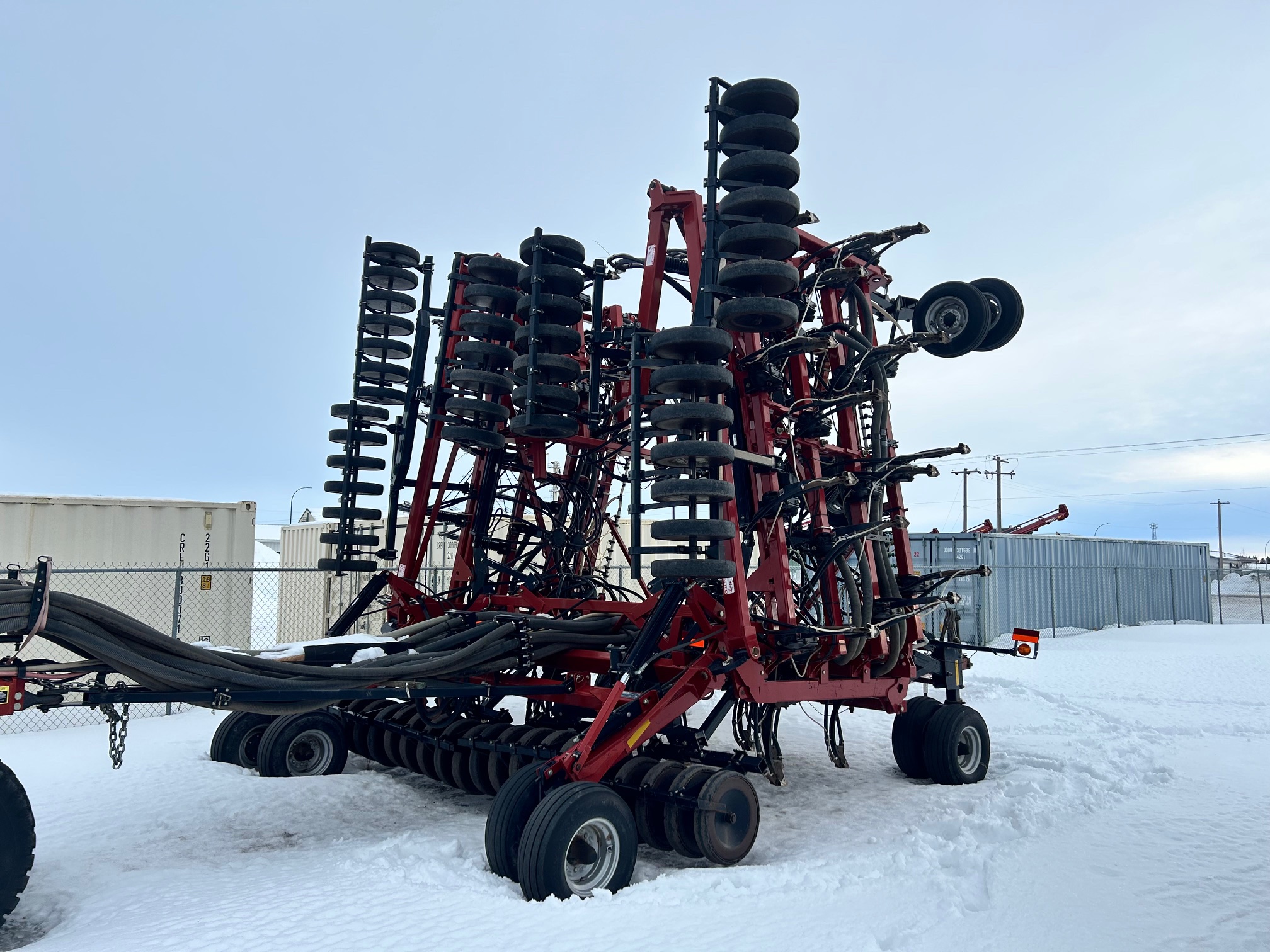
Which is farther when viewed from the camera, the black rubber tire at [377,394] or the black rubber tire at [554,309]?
the black rubber tire at [377,394]

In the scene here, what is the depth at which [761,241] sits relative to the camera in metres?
6.14

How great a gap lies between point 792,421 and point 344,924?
15.1 feet

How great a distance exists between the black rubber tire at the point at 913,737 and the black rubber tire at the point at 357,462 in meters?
5.10

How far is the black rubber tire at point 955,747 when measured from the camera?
25.4 ft

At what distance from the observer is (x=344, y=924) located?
4340 millimetres

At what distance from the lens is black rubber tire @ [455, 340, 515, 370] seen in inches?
316

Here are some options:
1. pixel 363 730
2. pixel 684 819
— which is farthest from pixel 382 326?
pixel 684 819

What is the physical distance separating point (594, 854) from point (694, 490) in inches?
82.0

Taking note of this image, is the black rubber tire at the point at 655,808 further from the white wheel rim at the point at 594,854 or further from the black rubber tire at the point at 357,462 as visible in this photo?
the black rubber tire at the point at 357,462

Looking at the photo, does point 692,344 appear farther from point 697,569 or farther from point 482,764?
point 482,764

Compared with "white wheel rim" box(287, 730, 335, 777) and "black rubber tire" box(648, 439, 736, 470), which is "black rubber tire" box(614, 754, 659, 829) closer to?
"black rubber tire" box(648, 439, 736, 470)

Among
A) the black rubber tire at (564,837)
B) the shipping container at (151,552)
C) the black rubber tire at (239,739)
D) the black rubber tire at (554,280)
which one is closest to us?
the black rubber tire at (564,837)

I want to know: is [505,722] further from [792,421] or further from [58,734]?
[58,734]

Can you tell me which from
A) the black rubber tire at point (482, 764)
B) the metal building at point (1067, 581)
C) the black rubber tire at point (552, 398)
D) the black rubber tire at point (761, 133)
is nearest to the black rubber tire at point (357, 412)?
the black rubber tire at point (552, 398)
